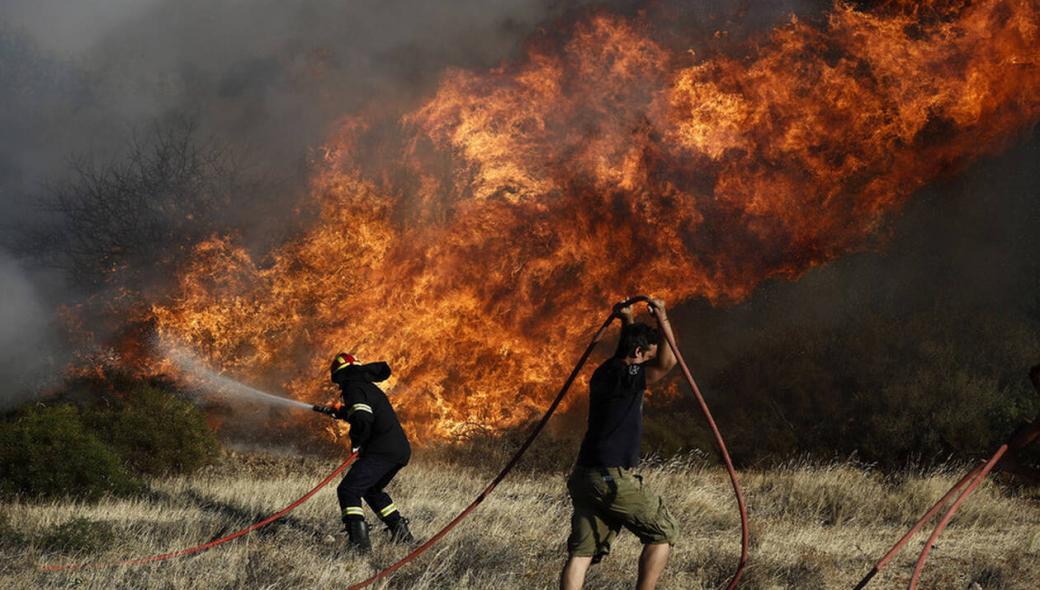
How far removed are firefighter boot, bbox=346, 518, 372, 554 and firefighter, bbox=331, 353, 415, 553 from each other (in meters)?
0.06

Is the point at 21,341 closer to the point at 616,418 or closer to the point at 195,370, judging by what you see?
the point at 195,370

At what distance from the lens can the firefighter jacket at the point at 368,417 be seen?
7.55 meters

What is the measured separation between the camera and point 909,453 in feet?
50.4

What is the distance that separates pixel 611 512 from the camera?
528 cm

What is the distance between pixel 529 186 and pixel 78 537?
11.1m

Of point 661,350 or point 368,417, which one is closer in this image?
point 661,350

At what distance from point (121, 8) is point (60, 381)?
7.35m

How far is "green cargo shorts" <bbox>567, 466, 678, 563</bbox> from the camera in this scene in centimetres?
523

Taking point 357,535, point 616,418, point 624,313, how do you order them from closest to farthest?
point 616,418
point 624,313
point 357,535

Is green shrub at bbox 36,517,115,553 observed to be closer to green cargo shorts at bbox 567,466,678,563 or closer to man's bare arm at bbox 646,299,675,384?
green cargo shorts at bbox 567,466,678,563

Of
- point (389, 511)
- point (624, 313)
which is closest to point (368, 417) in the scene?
point (389, 511)

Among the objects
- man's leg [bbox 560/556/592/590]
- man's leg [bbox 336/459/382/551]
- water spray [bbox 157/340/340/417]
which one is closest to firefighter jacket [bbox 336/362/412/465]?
man's leg [bbox 336/459/382/551]

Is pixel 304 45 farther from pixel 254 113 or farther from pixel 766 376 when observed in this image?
pixel 766 376

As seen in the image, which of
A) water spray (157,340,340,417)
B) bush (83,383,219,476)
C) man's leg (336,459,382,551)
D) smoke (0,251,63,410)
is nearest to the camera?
man's leg (336,459,382,551)
